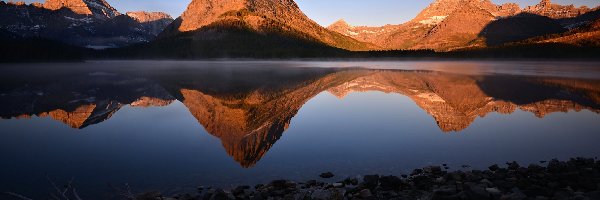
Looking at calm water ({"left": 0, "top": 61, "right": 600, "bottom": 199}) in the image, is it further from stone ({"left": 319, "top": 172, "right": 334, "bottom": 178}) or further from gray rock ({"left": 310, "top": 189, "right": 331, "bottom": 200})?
gray rock ({"left": 310, "top": 189, "right": 331, "bottom": 200})

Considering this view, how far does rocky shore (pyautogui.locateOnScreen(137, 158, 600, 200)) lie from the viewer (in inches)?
453

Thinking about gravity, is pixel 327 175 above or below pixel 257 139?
below

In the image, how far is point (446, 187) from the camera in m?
12.1

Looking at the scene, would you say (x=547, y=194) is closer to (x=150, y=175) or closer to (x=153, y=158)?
(x=150, y=175)

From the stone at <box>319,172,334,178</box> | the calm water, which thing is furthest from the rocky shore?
the calm water

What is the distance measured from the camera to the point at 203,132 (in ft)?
77.7

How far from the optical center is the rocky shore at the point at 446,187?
1151 centimetres

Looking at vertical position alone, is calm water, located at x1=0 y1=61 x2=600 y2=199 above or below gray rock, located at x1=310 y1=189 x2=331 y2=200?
above

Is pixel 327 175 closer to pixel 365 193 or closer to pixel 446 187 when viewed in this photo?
pixel 365 193

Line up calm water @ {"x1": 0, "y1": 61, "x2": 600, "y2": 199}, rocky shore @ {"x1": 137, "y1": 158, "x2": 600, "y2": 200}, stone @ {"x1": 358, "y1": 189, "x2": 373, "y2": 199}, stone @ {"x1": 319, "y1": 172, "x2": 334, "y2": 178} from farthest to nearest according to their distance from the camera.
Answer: calm water @ {"x1": 0, "y1": 61, "x2": 600, "y2": 199} < stone @ {"x1": 319, "y1": 172, "x2": 334, "y2": 178} < stone @ {"x1": 358, "y1": 189, "x2": 373, "y2": 199} < rocky shore @ {"x1": 137, "y1": 158, "x2": 600, "y2": 200}

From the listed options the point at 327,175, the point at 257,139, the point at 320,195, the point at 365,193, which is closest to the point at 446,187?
the point at 365,193

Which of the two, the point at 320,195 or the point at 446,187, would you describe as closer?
the point at 320,195

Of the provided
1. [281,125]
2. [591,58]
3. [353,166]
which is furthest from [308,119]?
[591,58]

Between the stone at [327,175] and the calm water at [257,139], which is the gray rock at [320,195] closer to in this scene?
the stone at [327,175]
